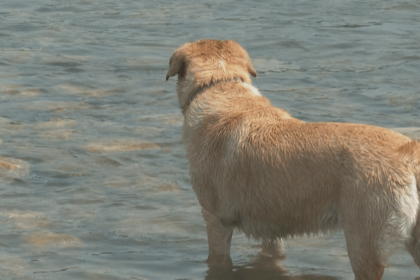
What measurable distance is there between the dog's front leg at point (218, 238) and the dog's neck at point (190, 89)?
88cm

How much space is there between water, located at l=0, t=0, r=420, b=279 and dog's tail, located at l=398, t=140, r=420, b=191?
153 centimetres

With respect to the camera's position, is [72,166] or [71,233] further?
[72,166]

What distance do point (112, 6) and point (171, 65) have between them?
9.40m

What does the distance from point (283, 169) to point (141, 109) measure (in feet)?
16.3

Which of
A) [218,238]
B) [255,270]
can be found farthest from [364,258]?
[255,270]

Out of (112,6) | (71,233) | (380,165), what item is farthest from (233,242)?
(112,6)

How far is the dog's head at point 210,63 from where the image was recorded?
207 inches

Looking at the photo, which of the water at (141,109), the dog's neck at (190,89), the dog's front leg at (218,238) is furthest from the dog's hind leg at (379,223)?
the dog's neck at (190,89)

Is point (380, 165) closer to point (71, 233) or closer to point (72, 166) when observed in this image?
point (71, 233)

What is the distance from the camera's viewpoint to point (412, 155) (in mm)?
3971

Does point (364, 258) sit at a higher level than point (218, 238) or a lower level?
higher

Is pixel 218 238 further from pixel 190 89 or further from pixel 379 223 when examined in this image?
pixel 379 223

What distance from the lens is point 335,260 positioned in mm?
5465

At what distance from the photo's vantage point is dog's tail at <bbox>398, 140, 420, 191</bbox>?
155 inches
